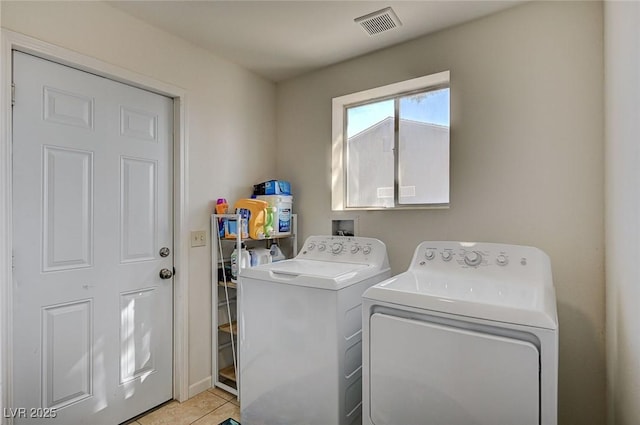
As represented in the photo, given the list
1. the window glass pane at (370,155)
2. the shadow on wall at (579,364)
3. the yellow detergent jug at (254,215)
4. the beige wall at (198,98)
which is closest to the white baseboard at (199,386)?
the beige wall at (198,98)

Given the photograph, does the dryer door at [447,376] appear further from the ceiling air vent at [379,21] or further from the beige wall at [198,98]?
the ceiling air vent at [379,21]

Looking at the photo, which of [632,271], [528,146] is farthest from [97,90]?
[632,271]

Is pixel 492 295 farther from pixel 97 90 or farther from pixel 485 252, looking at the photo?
pixel 97 90

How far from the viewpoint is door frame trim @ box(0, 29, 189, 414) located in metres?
1.41

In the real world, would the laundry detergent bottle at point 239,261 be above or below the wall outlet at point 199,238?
below

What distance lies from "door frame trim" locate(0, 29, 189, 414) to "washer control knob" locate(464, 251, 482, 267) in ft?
5.55

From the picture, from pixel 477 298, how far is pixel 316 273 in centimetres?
77

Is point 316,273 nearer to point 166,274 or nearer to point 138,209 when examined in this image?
point 166,274

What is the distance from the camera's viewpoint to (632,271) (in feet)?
3.40

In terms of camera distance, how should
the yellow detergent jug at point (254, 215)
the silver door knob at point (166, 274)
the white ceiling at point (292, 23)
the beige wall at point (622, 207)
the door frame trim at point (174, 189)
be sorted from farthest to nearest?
the yellow detergent jug at point (254, 215)
the silver door knob at point (166, 274)
the white ceiling at point (292, 23)
the door frame trim at point (174, 189)
the beige wall at point (622, 207)

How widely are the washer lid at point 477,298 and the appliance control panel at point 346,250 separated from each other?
0.46m

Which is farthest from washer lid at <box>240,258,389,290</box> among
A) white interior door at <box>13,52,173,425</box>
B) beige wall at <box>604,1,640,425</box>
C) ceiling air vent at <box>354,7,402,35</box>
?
ceiling air vent at <box>354,7,402,35</box>

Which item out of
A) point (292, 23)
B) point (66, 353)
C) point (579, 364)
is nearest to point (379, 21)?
point (292, 23)

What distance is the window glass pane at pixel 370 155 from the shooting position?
7.74 feet
